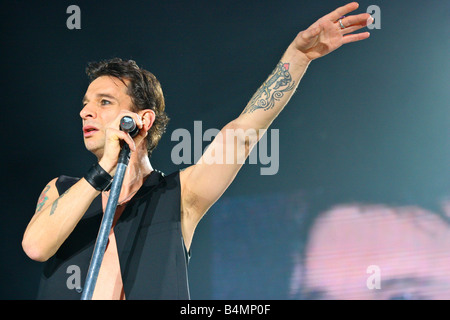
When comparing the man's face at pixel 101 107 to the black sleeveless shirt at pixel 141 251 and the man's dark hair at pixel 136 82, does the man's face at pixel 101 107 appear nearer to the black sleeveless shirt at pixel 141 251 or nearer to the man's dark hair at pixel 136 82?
the man's dark hair at pixel 136 82

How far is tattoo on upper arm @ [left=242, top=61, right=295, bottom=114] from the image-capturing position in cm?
145

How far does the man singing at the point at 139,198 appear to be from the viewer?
1243mm

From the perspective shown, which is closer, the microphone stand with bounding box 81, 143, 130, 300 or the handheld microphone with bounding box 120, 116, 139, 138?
the microphone stand with bounding box 81, 143, 130, 300

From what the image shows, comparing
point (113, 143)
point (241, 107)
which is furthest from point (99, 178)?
point (241, 107)

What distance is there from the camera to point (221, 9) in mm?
2826

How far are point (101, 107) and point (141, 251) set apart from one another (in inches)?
19.9

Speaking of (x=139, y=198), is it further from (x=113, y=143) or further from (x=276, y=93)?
(x=276, y=93)

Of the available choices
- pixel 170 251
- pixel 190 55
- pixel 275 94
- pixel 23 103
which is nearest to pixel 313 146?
pixel 190 55

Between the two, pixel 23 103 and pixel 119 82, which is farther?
pixel 23 103

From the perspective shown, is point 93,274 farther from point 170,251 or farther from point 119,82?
point 119,82

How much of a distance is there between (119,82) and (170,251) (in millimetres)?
654

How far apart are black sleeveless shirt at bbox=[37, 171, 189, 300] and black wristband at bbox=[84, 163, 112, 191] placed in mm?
208
